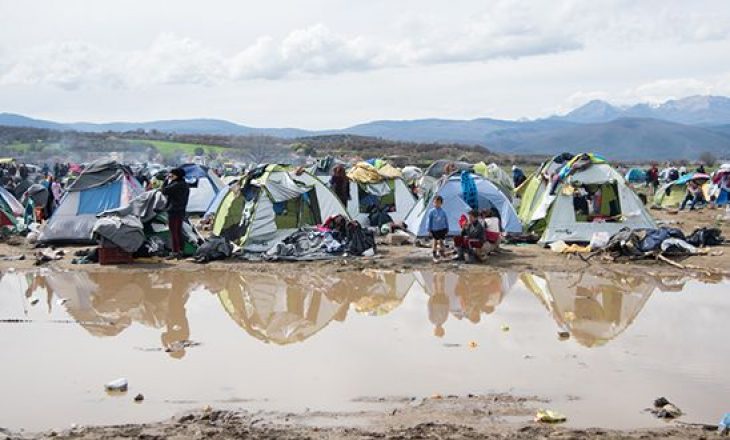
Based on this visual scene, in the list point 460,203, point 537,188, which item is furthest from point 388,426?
point 537,188

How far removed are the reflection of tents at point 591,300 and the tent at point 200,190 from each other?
1357 centimetres

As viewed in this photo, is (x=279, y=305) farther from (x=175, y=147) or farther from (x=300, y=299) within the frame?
(x=175, y=147)

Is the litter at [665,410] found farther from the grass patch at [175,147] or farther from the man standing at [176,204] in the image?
the grass patch at [175,147]

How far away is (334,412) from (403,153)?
7209 centimetres

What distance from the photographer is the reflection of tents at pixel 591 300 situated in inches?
418

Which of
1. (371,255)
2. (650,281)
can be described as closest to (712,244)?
(650,281)

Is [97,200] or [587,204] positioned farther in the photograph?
[97,200]

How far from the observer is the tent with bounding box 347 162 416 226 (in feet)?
68.6

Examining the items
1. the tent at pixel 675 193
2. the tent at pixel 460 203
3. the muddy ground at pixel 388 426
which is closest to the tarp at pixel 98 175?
the tent at pixel 460 203

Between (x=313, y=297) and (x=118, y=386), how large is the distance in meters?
4.91

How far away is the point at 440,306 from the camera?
475 inches

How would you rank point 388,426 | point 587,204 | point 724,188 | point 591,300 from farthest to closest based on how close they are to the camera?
point 724,188
point 587,204
point 591,300
point 388,426

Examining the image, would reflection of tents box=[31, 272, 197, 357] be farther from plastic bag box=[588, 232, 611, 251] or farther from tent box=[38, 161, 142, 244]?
plastic bag box=[588, 232, 611, 251]

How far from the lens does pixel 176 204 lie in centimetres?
1556
